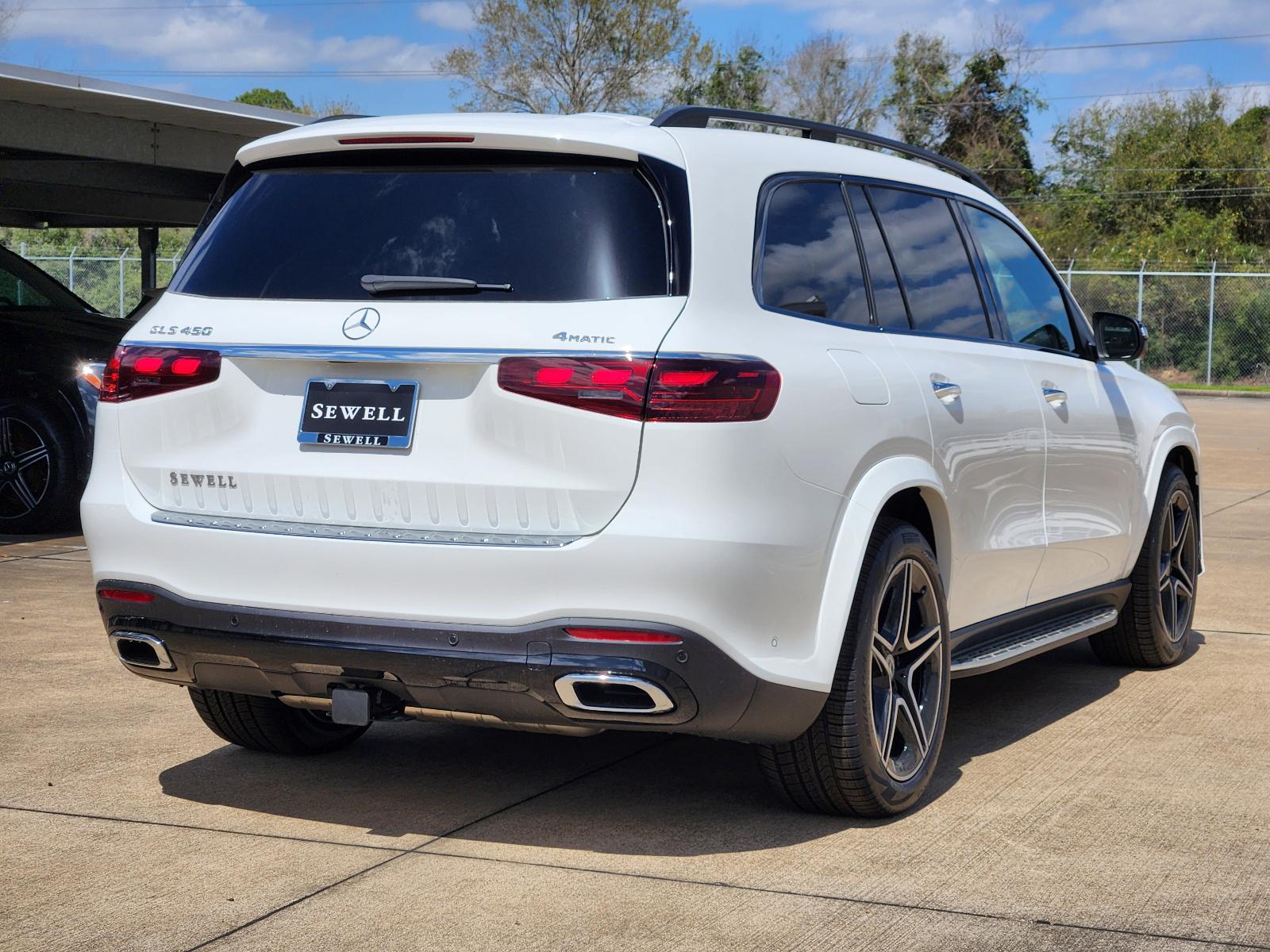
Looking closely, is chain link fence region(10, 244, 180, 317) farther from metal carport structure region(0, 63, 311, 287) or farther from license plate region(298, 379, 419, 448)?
license plate region(298, 379, 419, 448)

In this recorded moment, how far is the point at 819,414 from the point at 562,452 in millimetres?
696

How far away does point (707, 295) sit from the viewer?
4043 millimetres

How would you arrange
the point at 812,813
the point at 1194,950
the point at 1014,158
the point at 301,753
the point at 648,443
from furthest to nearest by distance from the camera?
the point at 1014,158
the point at 301,753
the point at 812,813
the point at 648,443
the point at 1194,950

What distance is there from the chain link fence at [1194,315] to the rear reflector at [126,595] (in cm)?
3000

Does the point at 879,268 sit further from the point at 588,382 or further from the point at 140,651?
the point at 140,651

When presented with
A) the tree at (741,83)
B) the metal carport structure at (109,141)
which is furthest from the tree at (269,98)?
the metal carport structure at (109,141)

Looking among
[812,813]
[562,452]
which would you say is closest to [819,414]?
[562,452]

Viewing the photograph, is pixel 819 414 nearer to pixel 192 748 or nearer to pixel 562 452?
pixel 562 452

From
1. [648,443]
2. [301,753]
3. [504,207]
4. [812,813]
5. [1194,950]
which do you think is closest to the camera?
[1194,950]

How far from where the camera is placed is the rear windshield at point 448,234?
4.05 m

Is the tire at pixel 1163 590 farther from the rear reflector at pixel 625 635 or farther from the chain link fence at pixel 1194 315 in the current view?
the chain link fence at pixel 1194 315

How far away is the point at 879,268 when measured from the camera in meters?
4.97

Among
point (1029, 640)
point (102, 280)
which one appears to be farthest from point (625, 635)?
point (102, 280)

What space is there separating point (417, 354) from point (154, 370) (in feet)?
2.70
